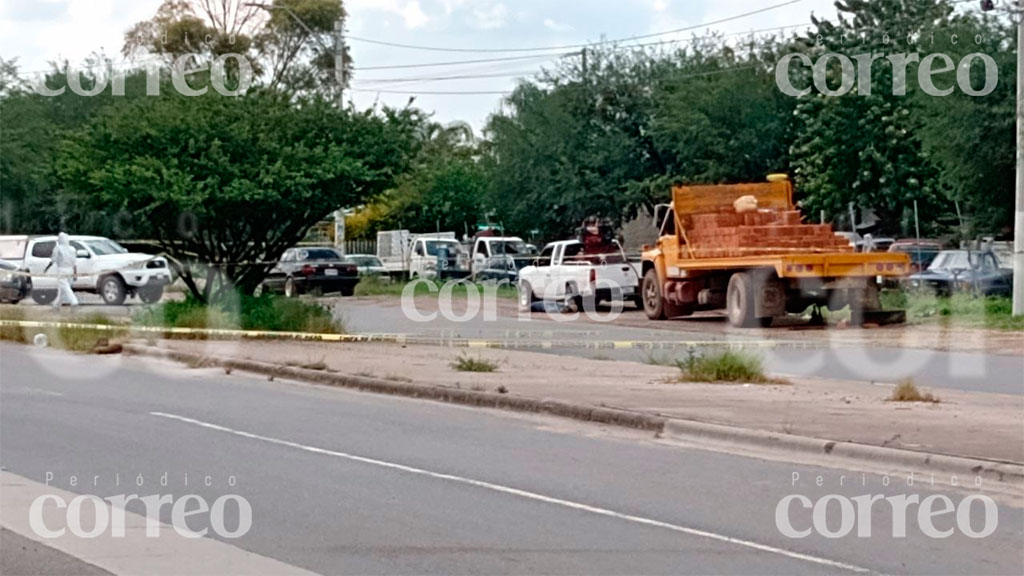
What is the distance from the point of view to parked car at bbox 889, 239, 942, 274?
40688 mm

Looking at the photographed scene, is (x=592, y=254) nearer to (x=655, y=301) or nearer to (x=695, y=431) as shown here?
(x=655, y=301)

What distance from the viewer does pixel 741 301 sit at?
93.5ft

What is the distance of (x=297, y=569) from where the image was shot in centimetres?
845

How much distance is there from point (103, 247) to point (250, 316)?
13946 mm

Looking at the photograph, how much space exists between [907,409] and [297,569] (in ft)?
27.1

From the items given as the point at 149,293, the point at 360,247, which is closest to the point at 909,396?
the point at 149,293

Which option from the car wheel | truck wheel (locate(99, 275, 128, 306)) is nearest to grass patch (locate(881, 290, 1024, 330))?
the car wheel

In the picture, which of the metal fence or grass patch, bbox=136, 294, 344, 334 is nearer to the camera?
grass patch, bbox=136, 294, 344, 334

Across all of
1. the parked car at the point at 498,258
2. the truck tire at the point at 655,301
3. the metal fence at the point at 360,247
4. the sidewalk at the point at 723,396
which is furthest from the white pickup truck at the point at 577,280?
the metal fence at the point at 360,247

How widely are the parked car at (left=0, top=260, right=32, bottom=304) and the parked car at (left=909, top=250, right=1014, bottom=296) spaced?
23.1 m

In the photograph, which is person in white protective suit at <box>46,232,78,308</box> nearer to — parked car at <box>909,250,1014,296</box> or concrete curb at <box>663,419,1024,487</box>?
parked car at <box>909,250,1014,296</box>

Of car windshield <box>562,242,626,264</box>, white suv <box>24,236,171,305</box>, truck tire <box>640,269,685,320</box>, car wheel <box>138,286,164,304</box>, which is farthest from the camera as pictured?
car wheel <box>138,286,164,304</box>

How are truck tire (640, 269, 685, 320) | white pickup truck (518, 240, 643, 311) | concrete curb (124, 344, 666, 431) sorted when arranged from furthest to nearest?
white pickup truck (518, 240, 643, 311)
truck tire (640, 269, 685, 320)
concrete curb (124, 344, 666, 431)

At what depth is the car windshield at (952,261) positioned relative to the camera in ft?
125
